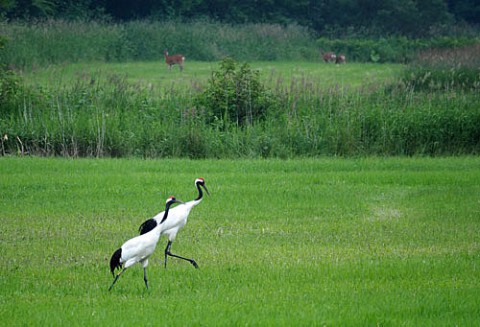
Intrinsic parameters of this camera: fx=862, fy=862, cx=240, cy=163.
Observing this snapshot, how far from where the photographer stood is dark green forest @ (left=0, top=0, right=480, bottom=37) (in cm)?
5906

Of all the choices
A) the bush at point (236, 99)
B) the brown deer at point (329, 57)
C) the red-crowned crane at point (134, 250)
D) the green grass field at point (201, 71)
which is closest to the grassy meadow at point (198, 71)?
the green grass field at point (201, 71)

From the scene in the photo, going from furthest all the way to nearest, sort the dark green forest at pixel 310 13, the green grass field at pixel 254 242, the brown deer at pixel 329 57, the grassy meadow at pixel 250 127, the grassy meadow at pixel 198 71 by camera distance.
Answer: the dark green forest at pixel 310 13 < the brown deer at pixel 329 57 < the grassy meadow at pixel 198 71 < the grassy meadow at pixel 250 127 < the green grass field at pixel 254 242

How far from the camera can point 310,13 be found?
6456 cm

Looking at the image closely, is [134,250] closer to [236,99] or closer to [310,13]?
[236,99]

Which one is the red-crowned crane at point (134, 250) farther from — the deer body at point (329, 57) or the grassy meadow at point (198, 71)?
the deer body at point (329, 57)

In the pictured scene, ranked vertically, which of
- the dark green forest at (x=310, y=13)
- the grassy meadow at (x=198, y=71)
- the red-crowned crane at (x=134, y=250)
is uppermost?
the red-crowned crane at (x=134, y=250)

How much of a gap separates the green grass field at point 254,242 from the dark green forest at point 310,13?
40990 mm

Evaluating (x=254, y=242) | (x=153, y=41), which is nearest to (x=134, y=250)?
(x=254, y=242)

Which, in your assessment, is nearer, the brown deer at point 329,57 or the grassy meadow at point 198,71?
the grassy meadow at point 198,71

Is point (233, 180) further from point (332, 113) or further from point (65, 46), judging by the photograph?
point (65, 46)

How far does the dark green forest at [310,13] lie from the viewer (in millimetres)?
59062

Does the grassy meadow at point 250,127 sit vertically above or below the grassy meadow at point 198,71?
above

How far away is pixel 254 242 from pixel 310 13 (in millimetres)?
54415

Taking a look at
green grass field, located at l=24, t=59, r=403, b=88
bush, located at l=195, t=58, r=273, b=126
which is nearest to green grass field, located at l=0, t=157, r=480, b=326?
bush, located at l=195, t=58, r=273, b=126
